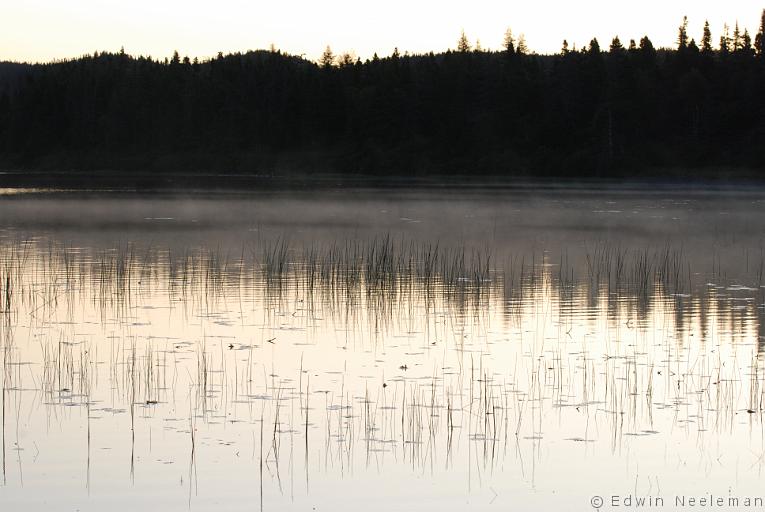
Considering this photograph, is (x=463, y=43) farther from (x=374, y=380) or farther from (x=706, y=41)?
(x=374, y=380)

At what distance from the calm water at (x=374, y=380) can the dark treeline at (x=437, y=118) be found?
263ft

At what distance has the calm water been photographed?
30.8 ft

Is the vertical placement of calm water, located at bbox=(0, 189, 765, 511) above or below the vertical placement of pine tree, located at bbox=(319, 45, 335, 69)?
below

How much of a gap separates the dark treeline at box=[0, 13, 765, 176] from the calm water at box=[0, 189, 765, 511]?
80.0 meters

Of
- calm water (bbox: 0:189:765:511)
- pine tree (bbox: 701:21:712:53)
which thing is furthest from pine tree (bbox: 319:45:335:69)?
calm water (bbox: 0:189:765:511)

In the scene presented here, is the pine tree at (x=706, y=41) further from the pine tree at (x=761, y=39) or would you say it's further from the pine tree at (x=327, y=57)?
the pine tree at (x=327, y=57)

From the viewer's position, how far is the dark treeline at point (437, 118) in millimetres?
107812

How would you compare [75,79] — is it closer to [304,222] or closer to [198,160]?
[198,160]

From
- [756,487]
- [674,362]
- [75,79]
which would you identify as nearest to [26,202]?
[674,362]

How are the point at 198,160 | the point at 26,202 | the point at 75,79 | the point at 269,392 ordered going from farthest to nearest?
1. the point at 75,79
2. the point at 198,160
3. the point at 26,202
4. the point at 269,392

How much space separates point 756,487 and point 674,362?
490 cm

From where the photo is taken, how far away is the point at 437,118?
12231 centimetres

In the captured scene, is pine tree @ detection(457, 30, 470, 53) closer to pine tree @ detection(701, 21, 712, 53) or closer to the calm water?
pine tree @ detection(701, 21, 712, 53)

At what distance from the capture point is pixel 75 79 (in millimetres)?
169375
